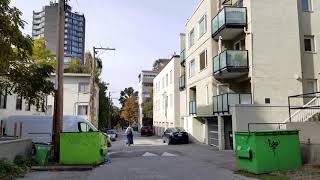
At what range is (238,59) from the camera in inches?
1071

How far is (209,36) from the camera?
32.1 metres

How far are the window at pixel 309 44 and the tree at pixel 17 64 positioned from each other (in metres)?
18.7

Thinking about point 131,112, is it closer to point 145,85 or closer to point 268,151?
point 145,85

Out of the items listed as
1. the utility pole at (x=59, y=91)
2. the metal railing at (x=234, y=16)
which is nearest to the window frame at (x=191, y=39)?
the metal railing at (x=234, y=16)

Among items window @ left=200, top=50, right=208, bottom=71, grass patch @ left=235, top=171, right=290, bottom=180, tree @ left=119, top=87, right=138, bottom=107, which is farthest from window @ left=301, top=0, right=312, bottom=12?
tree @ left=119, top=87, right=138, bottom=107

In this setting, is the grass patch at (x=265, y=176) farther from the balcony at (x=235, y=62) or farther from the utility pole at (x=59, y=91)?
the balcony at (x=235, y=62)

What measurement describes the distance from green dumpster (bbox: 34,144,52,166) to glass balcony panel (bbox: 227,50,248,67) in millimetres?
13836

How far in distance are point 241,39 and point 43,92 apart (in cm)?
1749

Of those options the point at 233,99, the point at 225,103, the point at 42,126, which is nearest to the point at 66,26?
the point at 42,126

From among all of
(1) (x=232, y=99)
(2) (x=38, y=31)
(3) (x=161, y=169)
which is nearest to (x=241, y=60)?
(1) (x=232, y=99)

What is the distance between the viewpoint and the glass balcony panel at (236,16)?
2755 centimetres

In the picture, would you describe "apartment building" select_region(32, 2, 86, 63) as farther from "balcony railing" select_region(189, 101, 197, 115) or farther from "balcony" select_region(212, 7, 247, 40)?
"balcony railing" select_region(189, 101, 197, 115)

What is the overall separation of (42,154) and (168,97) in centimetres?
3796

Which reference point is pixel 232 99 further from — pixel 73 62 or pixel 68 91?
pixel 73 62
